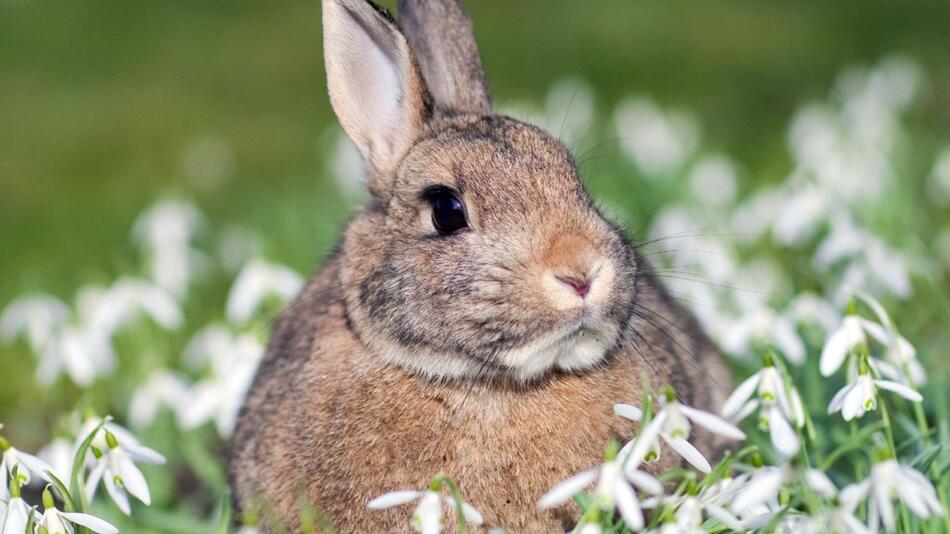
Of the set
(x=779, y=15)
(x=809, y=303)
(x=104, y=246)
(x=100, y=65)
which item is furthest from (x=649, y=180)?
(x=100, y=65)

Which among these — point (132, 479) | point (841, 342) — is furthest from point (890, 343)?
point (132, 479)

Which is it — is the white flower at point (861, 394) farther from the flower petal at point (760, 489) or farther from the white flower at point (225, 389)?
the white flower at point (225, 389)

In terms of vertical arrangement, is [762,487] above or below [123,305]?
above

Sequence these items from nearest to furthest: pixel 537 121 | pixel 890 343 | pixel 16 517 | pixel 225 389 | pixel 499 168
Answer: pixel 16 517, pixel 499 168, pixel 890 343, pixel 225 389, pixel 537 121

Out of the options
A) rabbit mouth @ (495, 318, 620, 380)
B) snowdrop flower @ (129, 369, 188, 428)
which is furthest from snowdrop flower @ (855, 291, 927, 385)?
snowdrop flower @ (129, 369, 188, 428)

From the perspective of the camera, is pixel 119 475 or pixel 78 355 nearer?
pixel 119 475

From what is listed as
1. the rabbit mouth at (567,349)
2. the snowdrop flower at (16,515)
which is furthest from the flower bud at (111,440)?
the rabbit mouth at (567,349)

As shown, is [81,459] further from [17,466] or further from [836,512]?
[836,512]
